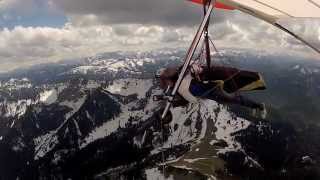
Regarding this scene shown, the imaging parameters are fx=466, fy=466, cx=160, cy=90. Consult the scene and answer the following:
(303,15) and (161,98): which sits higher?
(303,15)

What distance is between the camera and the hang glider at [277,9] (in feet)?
43.5

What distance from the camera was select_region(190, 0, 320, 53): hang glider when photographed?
1327 cm

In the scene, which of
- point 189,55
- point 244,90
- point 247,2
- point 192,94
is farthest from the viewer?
point 244,90

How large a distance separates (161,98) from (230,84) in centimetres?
478

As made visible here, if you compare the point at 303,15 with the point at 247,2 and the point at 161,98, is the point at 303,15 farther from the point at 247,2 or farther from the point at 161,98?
the point at 161,98

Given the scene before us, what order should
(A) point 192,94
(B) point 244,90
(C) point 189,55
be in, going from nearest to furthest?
(C) point 189,55
(A) point 192,94
(B) point 244,90

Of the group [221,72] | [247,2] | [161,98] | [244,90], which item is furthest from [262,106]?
[247,2]

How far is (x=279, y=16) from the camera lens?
13578 mm

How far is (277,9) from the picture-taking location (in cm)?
1377

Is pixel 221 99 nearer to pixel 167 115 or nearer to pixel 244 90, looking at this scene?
pixel 244 90

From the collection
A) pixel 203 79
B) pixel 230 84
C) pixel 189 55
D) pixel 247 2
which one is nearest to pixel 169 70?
pixel 203 79

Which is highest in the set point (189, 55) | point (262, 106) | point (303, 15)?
point (303, 15)

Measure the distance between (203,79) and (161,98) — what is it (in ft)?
12.6

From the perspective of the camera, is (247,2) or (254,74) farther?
(254,74)
